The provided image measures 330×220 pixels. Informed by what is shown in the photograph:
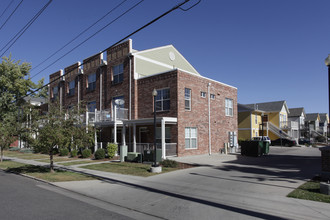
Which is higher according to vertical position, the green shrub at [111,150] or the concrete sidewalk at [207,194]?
the green shrub at [111,150]

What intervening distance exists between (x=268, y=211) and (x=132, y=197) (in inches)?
165

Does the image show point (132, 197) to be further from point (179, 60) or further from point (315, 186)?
point (179, 60)

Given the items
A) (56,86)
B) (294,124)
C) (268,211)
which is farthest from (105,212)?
(294,124)

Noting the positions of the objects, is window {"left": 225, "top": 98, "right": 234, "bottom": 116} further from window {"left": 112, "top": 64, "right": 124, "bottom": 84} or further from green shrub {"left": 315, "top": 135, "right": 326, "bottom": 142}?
green shrub {"left": 315, "top": 135, "right": 326, "bottom": 142}

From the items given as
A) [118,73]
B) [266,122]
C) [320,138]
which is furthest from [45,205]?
[320,138]

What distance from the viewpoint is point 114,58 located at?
2391 cm

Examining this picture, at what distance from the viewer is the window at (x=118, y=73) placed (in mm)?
23344

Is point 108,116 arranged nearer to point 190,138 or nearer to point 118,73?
point 118,73

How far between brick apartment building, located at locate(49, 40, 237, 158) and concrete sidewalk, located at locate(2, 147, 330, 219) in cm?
682

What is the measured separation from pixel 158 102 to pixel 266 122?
2621cm

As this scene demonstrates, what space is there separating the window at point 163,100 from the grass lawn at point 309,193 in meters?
12.3

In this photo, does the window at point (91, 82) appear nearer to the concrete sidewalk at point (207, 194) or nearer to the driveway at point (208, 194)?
the concrete sidewalk at point (207, 194)

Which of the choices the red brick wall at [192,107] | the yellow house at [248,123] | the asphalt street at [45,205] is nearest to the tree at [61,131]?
the asphalt street at [45,205]

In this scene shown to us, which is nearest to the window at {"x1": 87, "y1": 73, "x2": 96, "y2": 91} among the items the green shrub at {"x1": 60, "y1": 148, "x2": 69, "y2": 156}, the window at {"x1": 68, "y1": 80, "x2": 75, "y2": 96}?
the window at {"x1": 68, "y1": 80, "x2": 75, "y2": 96}
